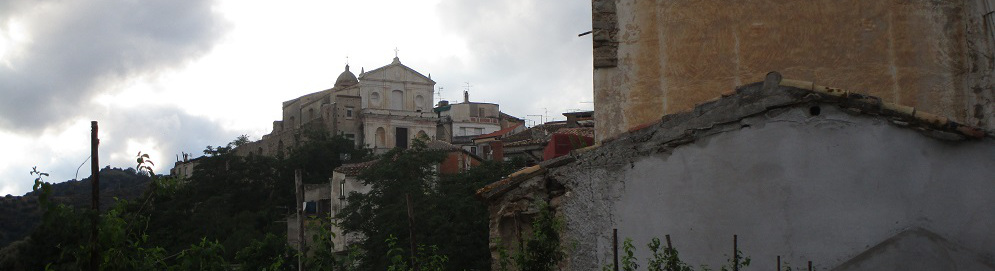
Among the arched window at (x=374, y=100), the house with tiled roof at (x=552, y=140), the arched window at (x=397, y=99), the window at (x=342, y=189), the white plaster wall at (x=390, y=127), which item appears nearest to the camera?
the house with tiled roof at (x=552, y=140)

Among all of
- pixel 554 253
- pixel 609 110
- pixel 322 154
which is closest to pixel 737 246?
pixel 554 253

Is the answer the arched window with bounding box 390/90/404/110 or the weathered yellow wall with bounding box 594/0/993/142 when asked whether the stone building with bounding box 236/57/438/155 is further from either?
the weathered yellow wall with bounding box 594/0/993/142

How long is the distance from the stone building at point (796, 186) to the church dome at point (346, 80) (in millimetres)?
62833

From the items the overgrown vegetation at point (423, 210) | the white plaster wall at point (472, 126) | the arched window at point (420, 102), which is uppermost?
the arched window at point (420, 102)

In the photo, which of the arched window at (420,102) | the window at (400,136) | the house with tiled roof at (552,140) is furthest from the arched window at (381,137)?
the house with tiled roof at (552,140)

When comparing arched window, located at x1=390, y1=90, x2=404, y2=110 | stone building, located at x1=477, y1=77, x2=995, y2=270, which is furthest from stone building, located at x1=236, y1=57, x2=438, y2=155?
stone building, located at x1=477, y1=77, x2=995, y2=270

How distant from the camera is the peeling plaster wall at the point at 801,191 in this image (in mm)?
6848

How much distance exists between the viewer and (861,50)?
10484 millimetres

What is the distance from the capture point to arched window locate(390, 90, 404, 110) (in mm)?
66375

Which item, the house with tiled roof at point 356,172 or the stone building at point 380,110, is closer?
the house with tiled roof at point 356,172

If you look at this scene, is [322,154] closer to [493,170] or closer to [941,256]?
[493,170]

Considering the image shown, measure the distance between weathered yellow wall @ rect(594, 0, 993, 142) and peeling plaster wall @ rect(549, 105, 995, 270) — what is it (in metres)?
3.34

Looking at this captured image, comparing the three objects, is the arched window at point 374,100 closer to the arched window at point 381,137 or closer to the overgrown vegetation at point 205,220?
the arched window at point 381,137

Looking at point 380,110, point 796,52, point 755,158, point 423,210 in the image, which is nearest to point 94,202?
point 755,158
